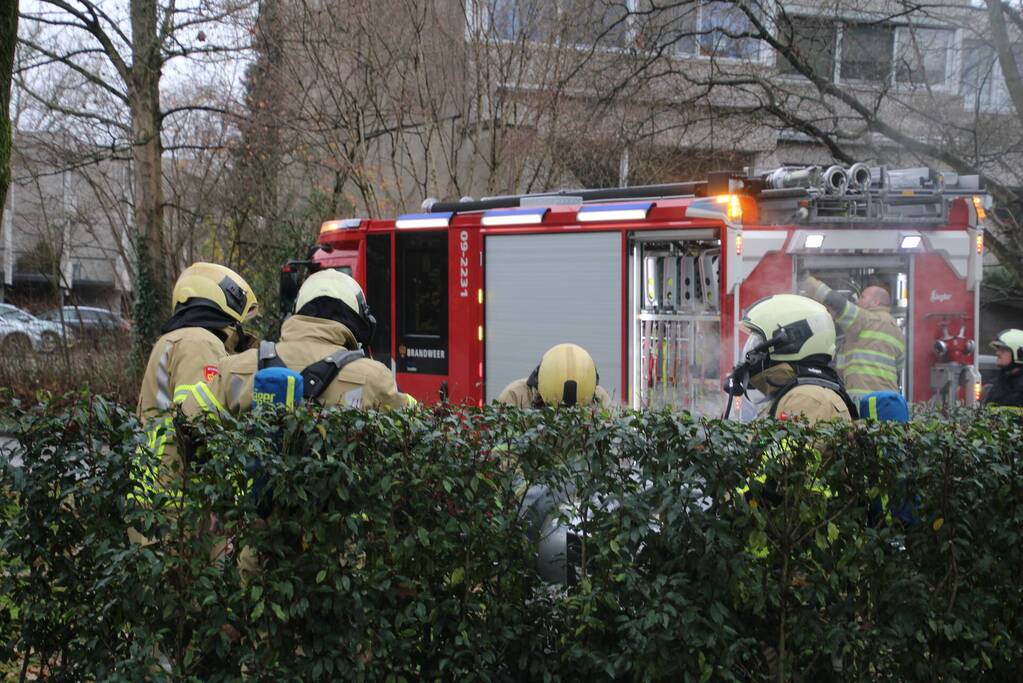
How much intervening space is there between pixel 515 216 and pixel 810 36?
5687 mm

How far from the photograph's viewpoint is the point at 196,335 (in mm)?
4891

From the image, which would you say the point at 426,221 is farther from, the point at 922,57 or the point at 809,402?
the point at 809,402

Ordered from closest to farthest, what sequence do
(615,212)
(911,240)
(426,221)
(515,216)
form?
(911,240), (615,212), (515,216), (426,221)

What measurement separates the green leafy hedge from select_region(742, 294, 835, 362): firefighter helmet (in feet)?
3.66

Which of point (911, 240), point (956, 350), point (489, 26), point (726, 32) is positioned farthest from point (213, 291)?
point (489, 26)

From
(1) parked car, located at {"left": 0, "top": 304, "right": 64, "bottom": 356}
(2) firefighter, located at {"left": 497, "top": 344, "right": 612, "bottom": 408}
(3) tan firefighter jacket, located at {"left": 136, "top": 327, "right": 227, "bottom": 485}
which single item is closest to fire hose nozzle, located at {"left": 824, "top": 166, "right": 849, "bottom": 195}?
(2) firefighter, located at {"left": 497, "top": 344, "right": 612, "bottom": 408}

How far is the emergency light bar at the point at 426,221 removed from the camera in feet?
37.0

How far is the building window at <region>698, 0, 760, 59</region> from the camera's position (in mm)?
13492

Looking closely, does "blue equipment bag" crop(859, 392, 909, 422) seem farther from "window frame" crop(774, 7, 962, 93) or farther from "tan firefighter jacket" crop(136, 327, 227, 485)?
"window frame" crop(774, 7, 962, 93)

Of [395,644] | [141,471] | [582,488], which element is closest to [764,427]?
[582,488]

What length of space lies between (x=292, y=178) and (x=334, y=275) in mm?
12638

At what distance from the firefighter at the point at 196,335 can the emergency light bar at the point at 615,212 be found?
475cm

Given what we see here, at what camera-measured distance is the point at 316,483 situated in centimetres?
354

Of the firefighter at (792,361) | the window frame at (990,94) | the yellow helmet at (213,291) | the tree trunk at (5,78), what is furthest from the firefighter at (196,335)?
the window frame at (990,94)
